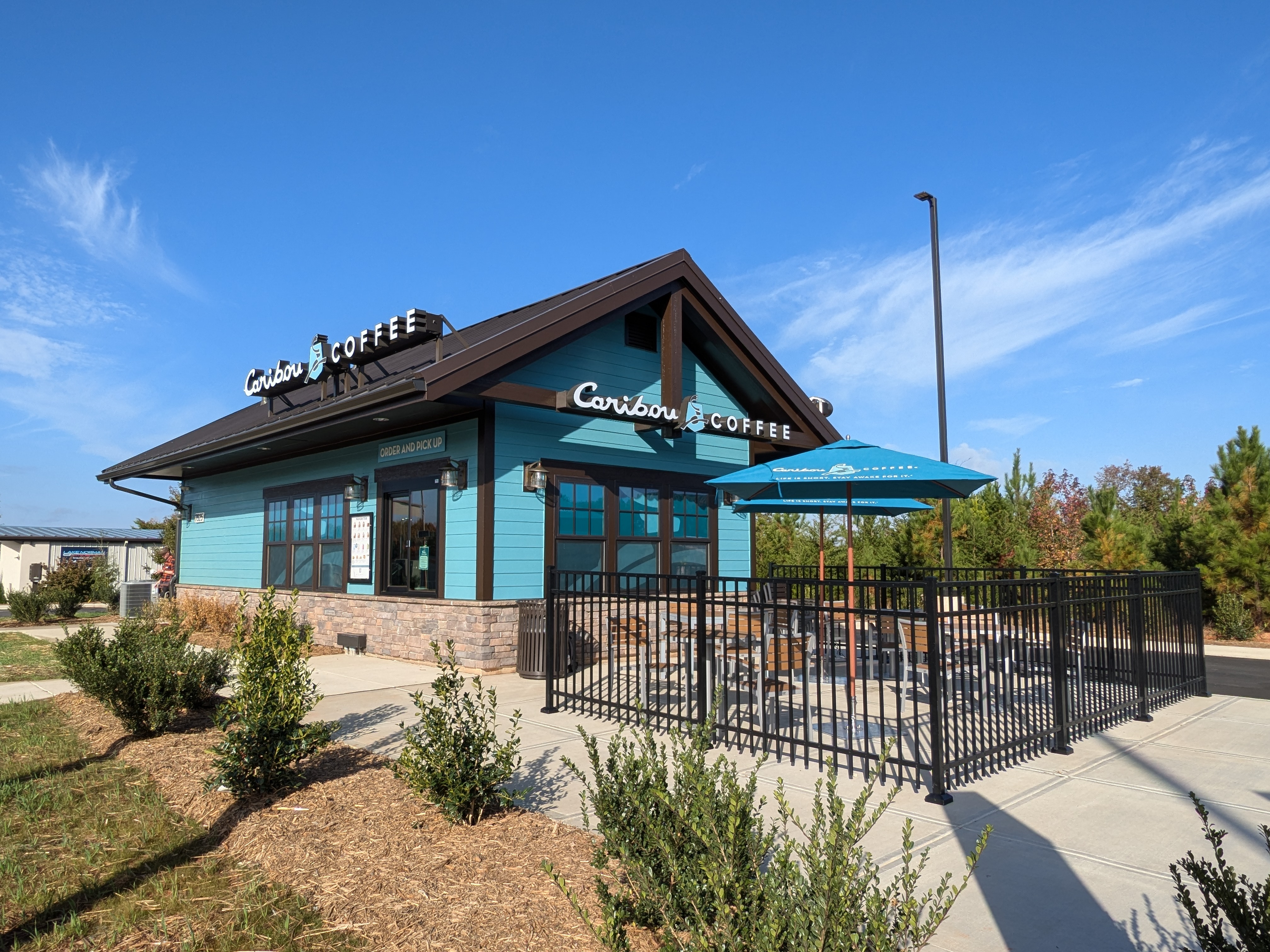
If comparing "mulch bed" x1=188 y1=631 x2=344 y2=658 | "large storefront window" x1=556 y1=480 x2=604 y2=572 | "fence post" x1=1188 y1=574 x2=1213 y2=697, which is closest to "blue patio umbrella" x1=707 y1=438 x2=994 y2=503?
"fence post" x1=1188 y1=574 x2=1213 y2=697

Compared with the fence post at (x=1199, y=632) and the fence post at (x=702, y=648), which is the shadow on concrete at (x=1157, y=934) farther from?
the fence post at (x=1199, y=632)

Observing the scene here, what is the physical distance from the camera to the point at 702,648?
23.1ft

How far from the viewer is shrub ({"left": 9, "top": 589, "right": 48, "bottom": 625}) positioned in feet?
65.4

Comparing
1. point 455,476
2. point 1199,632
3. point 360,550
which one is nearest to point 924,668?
point 1199,632

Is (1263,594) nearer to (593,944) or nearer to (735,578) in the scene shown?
(735,578)

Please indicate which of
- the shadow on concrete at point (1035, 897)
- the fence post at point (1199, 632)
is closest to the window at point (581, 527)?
the fence post at point (1199, 632)

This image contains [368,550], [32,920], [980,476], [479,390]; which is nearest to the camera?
[32,920]

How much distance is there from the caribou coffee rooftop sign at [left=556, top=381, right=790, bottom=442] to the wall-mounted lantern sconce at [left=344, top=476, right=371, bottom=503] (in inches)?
168

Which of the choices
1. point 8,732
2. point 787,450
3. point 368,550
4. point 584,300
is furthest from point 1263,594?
point 8,732

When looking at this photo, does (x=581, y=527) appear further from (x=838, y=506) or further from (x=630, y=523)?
(x=838, y=506)

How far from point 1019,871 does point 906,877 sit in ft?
7.09

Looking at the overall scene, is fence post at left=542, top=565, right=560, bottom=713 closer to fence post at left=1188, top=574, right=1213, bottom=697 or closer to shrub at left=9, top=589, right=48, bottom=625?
fence post at left=1188, top=574, right=1213, bottom=697

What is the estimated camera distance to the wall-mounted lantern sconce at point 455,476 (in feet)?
38.5

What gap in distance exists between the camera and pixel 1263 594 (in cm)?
1570
